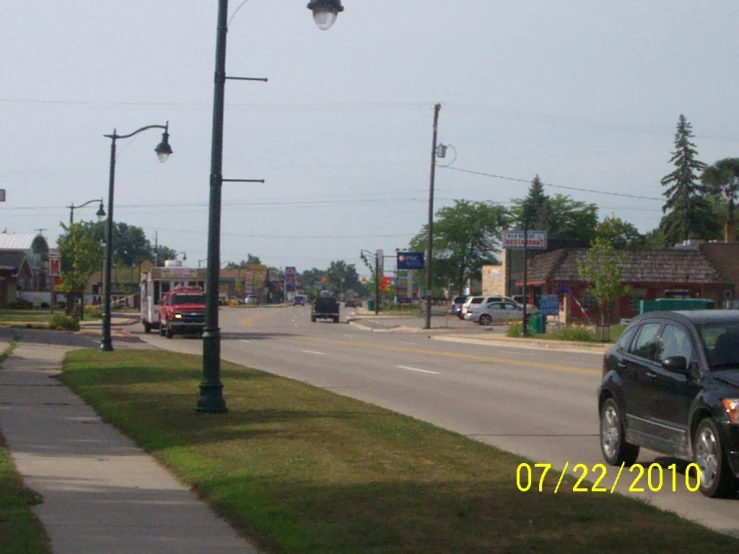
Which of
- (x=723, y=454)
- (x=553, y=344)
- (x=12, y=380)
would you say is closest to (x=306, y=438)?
(x=723, y=454)

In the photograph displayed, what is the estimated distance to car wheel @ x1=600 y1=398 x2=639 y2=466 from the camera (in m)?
10.5

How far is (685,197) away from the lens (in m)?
95.6

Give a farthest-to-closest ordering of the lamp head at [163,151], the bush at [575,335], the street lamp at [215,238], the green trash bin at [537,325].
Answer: the green trash bin at [537,325]
the bush at [575,335]
the lamp head at [163,151]
the street lamp at [215,238]

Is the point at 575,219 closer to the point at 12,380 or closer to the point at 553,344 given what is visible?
the point at 553,344

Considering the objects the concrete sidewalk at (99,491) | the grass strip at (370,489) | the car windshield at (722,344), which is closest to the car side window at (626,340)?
the car windshield at (722,344)

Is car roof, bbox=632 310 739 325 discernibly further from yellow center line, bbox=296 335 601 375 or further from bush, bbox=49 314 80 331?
bush, bbox=49 314 80 331

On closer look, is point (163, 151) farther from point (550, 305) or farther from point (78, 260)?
point (78, 260)

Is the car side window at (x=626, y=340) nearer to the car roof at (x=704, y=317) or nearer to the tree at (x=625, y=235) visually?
the car roof at (x=704, y=317)

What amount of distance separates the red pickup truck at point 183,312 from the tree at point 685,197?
209ft

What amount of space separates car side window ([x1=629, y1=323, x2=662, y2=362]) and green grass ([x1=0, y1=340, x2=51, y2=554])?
5898 mm

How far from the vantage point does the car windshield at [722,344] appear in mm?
9094

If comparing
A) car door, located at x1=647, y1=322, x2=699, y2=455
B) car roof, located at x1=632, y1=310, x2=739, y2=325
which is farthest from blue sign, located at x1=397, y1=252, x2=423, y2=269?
car door, located at x1=647, y1=322, x2=699, y2=455

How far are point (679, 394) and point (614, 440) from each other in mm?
1538

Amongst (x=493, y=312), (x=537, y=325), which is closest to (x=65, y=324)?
(x=537, y=325)
